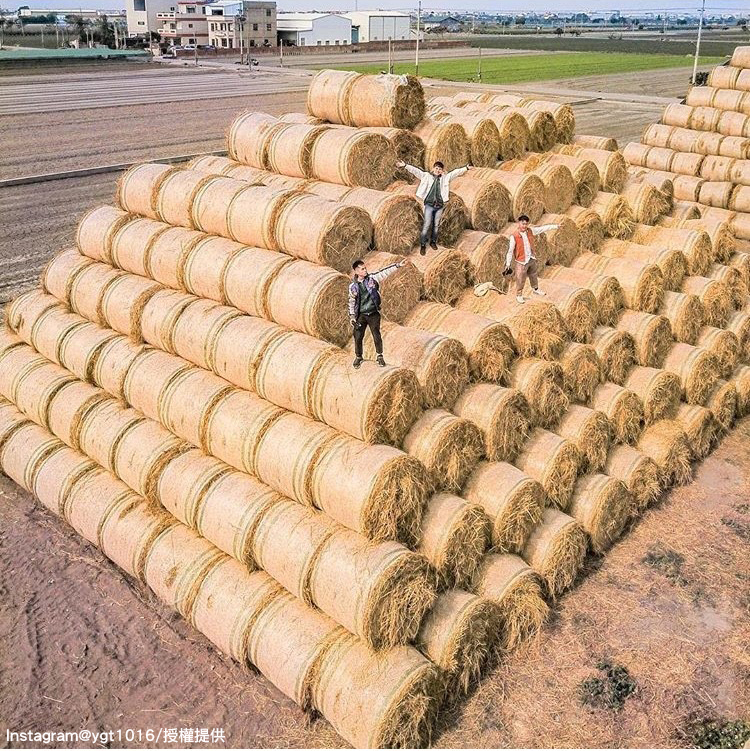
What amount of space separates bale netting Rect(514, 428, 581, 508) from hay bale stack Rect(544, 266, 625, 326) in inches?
121

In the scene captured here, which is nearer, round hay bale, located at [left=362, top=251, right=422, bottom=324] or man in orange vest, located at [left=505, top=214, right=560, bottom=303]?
round hay bale, located at [left=362, top=251, right=422, bottom=324]

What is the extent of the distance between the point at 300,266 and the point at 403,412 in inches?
112

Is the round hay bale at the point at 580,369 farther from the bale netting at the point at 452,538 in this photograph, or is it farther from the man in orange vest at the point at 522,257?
the bale netting at the point at 452,538

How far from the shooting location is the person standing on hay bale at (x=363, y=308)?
9.76m

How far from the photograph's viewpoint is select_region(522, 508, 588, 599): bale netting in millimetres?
10000

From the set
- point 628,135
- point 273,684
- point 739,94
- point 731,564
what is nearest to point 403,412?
point 273,684

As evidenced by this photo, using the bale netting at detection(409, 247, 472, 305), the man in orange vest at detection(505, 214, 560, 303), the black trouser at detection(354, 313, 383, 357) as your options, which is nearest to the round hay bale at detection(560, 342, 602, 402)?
the man in orange vest at detection(505, 214, 560, 303)

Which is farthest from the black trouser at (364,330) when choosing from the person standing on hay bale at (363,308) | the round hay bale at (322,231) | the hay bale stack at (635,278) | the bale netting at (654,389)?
the hay bale stack at (635,278)

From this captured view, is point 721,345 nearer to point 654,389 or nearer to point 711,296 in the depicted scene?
point 711,296

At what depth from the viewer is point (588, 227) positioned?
14523mm

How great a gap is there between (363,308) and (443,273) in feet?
8.37

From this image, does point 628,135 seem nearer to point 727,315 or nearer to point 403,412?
point 727,315

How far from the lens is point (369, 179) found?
12.9 m

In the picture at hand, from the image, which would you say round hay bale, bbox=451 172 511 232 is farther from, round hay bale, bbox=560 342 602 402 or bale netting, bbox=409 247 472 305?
round hay bale, bbox=560 342 602 402
